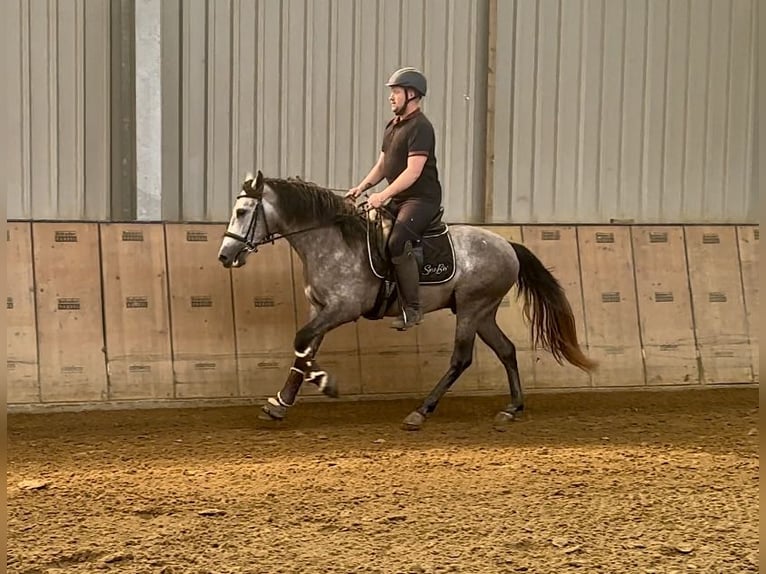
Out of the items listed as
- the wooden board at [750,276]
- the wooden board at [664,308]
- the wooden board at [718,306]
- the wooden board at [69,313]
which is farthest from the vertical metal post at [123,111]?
the wooden board at [750,276]

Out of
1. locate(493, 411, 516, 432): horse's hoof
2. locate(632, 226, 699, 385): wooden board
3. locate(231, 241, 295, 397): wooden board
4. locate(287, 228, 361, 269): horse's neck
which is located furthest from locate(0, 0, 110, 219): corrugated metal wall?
locate(632, 226, 699, 385): wooden board

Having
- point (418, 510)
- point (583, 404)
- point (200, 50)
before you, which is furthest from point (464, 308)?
point (200, 50)

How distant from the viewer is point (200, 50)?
23.5 feet

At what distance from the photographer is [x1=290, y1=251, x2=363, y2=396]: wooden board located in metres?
6.93

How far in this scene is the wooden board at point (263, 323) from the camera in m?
6.77

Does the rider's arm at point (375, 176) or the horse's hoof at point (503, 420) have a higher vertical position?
the rider's arm at point (375, 176)

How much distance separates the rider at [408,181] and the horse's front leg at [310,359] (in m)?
0.50

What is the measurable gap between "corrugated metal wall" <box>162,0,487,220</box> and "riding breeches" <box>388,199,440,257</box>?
7.04 feet

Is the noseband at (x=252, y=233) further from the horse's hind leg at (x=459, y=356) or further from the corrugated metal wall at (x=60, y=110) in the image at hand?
the corrugated metal wall at (x=60, y=110)

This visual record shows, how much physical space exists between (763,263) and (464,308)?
4568 mm

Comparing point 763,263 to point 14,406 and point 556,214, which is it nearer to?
point 14,406

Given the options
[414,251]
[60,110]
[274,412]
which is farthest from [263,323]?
[60,110]

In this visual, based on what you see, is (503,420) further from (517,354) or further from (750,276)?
(750,276)

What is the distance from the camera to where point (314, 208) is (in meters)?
5.64
